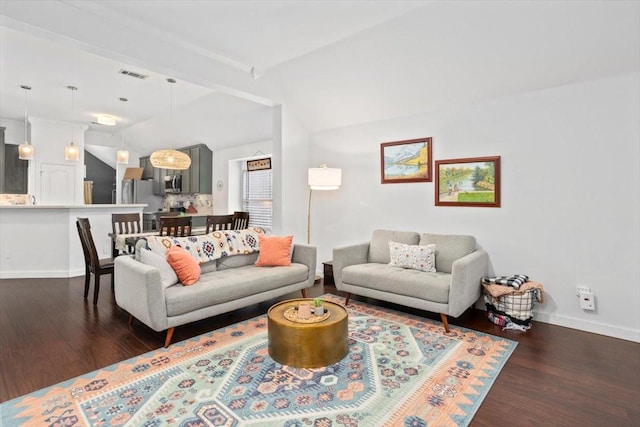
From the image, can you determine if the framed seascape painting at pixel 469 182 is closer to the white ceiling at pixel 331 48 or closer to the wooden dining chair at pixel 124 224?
the white ceiling at pixel 331 48

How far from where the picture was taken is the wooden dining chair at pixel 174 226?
160 inches

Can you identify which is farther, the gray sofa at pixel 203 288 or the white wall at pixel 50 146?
the white wall at pixel 50 146

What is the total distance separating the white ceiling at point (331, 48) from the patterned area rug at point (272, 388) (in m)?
2.59

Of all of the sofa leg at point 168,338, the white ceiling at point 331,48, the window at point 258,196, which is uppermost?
the white ceiling at point 331,48

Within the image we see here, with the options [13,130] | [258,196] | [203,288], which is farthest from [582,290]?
[13,130]

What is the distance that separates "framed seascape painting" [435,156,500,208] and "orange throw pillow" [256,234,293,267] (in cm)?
193

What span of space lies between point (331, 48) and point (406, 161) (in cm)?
165

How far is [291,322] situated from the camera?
245 cm

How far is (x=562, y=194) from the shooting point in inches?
126

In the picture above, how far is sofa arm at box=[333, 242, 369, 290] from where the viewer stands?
3906 millimetres

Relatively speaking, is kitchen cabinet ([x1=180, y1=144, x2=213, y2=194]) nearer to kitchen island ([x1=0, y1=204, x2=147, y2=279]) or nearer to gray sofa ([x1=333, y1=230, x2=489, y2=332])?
kitchen island ([x1=0, y1=204, x2=147, y2=279])

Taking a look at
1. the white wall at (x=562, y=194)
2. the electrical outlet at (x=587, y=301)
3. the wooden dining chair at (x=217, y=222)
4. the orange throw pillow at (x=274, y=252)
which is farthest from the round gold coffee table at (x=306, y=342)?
the wooden dining chair at (x=217, y=222)

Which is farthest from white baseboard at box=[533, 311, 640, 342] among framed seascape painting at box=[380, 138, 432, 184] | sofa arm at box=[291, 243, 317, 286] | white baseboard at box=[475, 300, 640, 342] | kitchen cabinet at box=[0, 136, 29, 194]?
kitchen cabinet at box=[0, 136, 29, 194]

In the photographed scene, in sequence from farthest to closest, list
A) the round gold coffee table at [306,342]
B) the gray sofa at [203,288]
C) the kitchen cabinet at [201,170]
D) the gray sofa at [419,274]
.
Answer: the kitchen cabinet at [201,170]
the gray sofa at [419,274]
the gray sofa at [203,288]
the round gold coffee table at [306,342]
